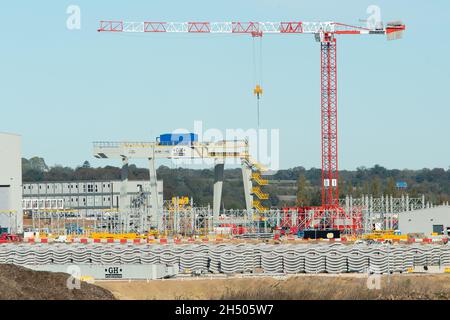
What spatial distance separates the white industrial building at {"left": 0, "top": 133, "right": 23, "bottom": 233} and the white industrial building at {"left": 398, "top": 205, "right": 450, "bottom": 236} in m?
42.9

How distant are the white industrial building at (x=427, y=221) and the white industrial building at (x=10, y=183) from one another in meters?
42.9

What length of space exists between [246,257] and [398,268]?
824 cm

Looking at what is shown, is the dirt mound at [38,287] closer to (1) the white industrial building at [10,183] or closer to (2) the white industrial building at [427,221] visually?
(2) the white industrial building at [427,221]

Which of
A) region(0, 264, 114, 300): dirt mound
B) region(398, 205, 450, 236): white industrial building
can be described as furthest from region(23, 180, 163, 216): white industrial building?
region(0, 264, 114, 300): dirt mound

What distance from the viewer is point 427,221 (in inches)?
3890

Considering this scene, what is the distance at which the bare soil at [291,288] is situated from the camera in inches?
1335

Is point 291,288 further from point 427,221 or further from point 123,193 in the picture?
point 123,193

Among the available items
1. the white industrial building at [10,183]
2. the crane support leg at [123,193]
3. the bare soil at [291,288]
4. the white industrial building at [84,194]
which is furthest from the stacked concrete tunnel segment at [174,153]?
the white industrial building at [84,194]

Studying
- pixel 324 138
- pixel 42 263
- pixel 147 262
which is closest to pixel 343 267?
pixel 147 262

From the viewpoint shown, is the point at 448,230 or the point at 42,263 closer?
the point at 42,263

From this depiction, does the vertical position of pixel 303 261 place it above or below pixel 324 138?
below

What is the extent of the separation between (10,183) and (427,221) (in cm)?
4649
